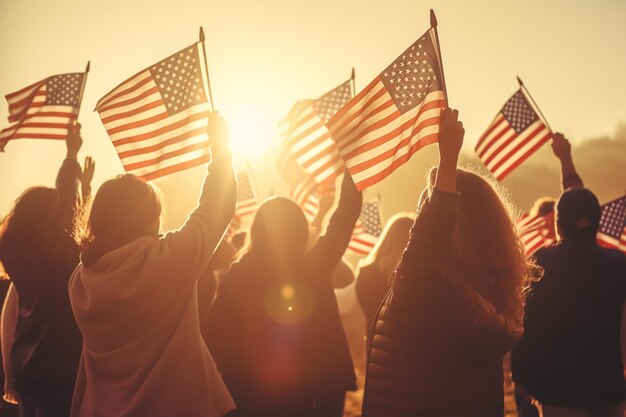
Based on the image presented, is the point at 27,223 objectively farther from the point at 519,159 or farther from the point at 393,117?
the point at 519,159

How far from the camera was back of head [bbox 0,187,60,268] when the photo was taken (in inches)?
141

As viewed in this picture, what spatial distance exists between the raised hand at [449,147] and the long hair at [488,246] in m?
0.12

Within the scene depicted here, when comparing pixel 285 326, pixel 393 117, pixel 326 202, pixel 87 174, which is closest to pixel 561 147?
pixel 393 117

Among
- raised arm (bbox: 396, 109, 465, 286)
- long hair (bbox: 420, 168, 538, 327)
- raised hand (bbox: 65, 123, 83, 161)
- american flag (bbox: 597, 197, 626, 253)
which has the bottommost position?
american flag (bbox: 597, 197, 626, 253)

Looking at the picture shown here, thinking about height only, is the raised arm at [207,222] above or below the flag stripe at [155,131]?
below

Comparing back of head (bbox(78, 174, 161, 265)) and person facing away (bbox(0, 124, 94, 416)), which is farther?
person facing away (bbox(0, 124, 94, 416))

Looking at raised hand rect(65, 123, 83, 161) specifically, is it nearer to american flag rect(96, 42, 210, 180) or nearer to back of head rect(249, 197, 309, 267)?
american flag rect(96, 42, 210, 180)

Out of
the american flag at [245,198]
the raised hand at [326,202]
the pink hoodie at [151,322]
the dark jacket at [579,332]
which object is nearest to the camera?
the pink hoodie at [151,322]

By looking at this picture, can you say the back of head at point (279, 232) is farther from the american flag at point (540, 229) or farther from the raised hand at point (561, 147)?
the american flag at point (540, 229)

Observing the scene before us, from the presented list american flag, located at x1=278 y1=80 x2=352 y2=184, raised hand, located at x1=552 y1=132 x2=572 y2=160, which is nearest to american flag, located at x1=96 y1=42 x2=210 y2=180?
american flag, located at x1=278 y1=80 x2=352 y2=184

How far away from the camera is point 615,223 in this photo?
7.84 meters

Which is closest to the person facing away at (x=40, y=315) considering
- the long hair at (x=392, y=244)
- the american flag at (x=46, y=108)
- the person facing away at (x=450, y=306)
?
the person facing away at (x=450, y=306)

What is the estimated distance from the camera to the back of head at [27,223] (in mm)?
3586

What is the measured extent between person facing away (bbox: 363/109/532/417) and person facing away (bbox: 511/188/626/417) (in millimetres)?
1360
